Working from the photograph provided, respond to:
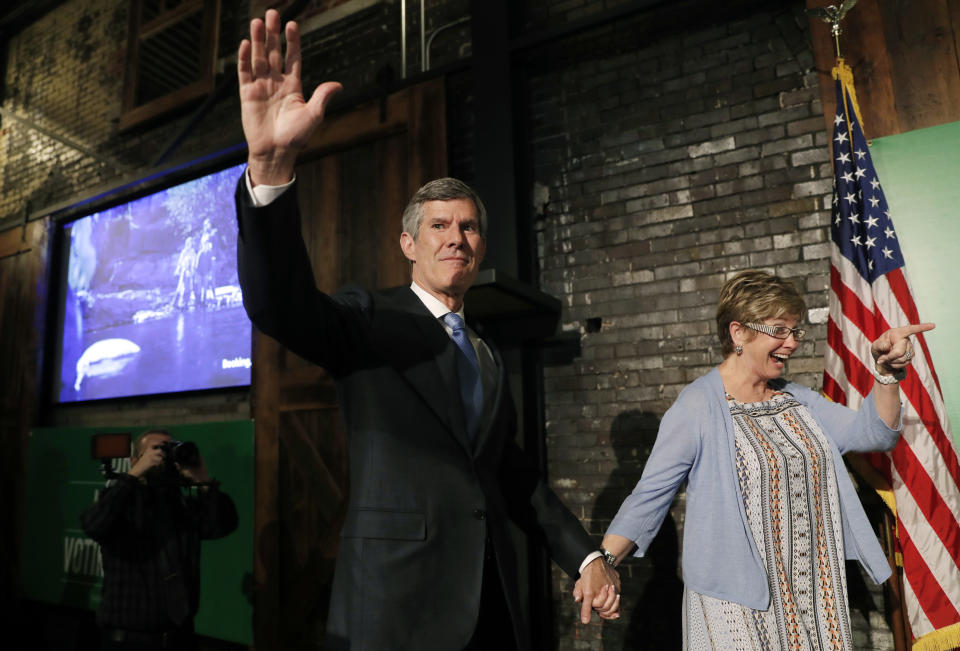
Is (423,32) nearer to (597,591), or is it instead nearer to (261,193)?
(261,193)

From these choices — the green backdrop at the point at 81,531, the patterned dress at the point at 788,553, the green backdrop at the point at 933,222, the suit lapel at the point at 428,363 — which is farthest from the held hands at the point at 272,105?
the green backdrop at the point at 81,531

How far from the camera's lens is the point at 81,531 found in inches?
216

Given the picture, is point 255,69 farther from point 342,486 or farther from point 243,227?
point 342,486

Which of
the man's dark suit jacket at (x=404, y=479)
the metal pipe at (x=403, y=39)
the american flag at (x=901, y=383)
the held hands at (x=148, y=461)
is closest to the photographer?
the man's dark suit jacket at (x=404, y=479)

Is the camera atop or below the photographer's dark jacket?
atop

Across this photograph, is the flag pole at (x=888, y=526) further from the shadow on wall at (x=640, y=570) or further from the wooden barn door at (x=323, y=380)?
the wooden barn door at (x=323, y=380)

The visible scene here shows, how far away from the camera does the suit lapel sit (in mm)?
1676

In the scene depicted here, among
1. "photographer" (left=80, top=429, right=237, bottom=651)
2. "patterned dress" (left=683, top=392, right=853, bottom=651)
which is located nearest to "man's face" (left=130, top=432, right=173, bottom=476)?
"photographer" (left=80, top=429, right=237, bottom=651)

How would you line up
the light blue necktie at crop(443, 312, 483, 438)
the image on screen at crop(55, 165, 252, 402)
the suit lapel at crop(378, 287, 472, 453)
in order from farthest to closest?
the image on screen at crop(55, 165, 252, 402) < the light blue necktie at crop(443, 312, 483, 438) < the suit lapel at crop(378, 287, 472, 453)

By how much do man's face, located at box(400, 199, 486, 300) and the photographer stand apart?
2131mm

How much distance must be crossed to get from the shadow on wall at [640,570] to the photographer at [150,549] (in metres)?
2.07

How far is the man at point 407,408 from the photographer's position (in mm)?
1281

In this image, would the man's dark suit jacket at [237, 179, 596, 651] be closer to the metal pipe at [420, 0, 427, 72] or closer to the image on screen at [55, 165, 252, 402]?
the metal pipe at [420, 0, 427, 72]

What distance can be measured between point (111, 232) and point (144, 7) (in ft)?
6.82
